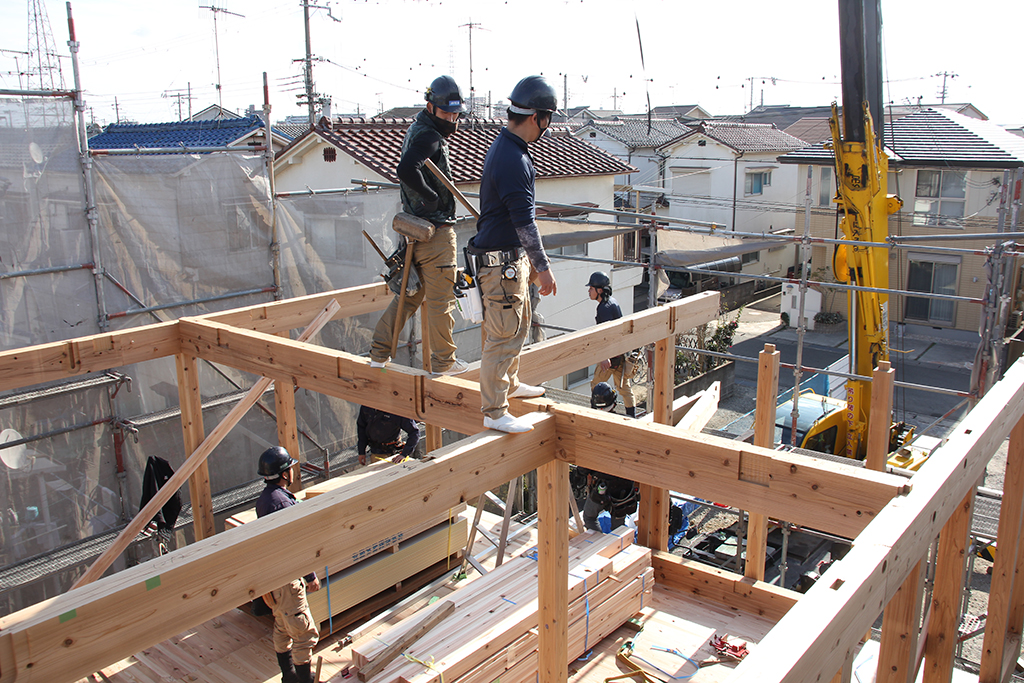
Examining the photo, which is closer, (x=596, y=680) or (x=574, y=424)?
(x=574, y=424)

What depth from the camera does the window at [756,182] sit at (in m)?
28.2

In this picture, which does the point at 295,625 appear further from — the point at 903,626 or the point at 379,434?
the point at 903,626

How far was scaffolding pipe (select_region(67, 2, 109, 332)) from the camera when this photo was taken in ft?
21.6

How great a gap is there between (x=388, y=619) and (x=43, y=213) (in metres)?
4.89

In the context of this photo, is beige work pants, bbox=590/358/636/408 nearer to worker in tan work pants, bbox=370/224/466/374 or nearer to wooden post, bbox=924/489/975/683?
worker in tan work pants, bbox=370/224/466/374

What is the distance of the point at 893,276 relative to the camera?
23562mm

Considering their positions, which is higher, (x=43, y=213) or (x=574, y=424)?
(x=43, y=213)

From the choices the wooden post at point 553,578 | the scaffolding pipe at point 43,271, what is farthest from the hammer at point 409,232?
the scaffolding pipe at point 43,271

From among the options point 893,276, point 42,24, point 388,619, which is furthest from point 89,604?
point 893,276

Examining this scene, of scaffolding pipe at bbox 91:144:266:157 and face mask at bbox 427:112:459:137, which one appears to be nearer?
face mask at bbox 427:112:459:137

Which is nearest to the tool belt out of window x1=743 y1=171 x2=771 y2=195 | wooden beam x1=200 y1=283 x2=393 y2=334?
wooden beam x1=200 y1=283 x2=393 y2=334

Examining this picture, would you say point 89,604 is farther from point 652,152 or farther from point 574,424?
point 652,152

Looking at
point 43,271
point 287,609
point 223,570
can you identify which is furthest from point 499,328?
point 43,271

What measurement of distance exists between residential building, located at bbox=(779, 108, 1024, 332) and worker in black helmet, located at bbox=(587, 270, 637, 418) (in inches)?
406
